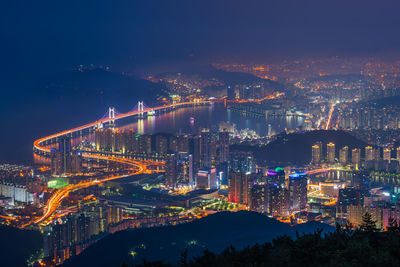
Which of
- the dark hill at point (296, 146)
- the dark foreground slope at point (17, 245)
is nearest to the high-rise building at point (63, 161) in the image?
the dark foreground slope at point (17, 245)

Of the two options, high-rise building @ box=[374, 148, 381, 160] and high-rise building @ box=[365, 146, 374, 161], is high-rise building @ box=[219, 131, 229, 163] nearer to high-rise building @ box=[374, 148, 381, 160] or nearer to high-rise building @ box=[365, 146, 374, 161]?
high-rise building @ box=[365, 146, 374, 161]

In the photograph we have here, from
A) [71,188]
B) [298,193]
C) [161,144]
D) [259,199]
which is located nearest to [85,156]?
[161,144]

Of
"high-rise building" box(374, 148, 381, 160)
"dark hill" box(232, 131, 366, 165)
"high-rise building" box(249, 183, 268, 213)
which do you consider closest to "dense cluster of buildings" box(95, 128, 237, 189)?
"dark hill" box(232, 131, 366, 165)

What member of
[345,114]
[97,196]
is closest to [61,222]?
[97,196]

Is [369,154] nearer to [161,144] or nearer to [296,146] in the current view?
[296,146]

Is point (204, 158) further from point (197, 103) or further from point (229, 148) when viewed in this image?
point (197, 103)
